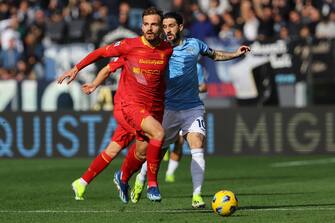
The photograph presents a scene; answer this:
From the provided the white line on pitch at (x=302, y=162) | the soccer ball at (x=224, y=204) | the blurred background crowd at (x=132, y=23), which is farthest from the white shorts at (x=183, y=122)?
the blurred background crowd at (x=132, y=23)

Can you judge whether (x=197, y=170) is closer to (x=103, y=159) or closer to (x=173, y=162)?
(x=103, y=159)

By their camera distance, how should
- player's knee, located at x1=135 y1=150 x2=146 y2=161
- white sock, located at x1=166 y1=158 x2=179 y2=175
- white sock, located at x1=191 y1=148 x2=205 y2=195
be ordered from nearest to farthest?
white sock, located at x1=191 y1=148 x2=205 y2=195, player's knee, located at x1=135 y1=150 x2=146 y2=161, white sock, located at x1=166 y1=158 x2=179 y2=175

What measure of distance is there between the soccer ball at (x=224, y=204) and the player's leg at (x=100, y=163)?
1958 millimetres

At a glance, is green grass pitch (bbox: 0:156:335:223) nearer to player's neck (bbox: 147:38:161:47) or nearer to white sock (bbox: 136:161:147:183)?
white sock (bbox: 136:161:147:183)

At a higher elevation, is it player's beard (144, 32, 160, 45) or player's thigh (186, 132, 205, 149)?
player's beard (144, 32, 160, 45)

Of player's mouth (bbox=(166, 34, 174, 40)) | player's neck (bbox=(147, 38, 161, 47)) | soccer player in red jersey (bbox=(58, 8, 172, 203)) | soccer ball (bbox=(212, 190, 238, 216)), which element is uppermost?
player's mouth (bbox=(166, 34, 174, 40))

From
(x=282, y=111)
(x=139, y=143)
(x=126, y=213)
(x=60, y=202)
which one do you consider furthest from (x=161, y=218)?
(x=282, y=111)

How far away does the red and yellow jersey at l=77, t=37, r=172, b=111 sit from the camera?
40.9 feet

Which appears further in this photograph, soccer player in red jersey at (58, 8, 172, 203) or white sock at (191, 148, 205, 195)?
white sock at (191, 148, 205, 195)

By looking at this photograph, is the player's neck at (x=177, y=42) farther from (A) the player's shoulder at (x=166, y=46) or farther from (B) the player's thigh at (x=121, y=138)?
(B) the player's thigh at (x=121, y=138)

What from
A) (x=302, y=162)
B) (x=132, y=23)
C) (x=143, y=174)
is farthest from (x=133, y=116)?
(x=132, y=23)

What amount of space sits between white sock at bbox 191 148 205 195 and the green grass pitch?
0.34 meters

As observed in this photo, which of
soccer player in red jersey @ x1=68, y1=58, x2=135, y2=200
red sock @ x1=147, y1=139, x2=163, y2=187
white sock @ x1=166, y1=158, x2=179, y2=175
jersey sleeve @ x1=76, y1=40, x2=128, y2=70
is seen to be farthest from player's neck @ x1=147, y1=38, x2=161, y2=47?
white sock @ x1=166, y1=158, x2=179, y2=175

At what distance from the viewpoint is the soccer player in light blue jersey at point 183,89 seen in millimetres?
13203
